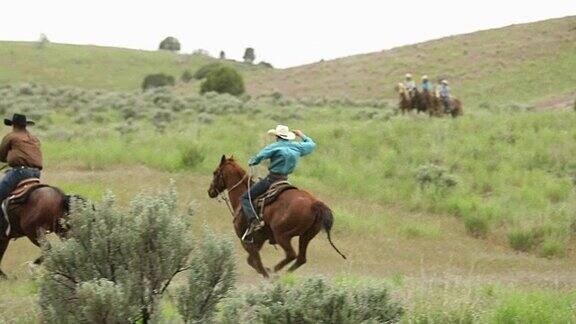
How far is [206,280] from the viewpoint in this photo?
741 centimetres

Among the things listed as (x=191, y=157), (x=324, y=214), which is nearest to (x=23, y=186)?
(x=324, y=214)

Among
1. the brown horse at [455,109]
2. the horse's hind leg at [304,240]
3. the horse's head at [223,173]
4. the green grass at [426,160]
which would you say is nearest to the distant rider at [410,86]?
the brown horse at [455,109]

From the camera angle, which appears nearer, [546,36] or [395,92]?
[395,92]

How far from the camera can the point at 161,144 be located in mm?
25453

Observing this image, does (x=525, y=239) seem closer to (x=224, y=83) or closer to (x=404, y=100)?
(x=404, y=100)

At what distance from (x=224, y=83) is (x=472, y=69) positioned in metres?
16.2

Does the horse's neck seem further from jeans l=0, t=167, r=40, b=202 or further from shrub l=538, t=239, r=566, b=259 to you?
shrub l=538, t=239, r=566, b=259

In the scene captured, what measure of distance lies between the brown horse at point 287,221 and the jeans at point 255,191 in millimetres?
230

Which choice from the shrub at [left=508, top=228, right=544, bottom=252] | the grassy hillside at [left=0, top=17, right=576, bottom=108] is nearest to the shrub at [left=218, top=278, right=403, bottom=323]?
the shrub at [left=508, top=228, right=544, bottom=252]

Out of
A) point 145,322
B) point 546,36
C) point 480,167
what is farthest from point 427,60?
point 145,322

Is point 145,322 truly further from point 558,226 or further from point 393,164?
point 393,164

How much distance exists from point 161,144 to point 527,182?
1048 centimetres

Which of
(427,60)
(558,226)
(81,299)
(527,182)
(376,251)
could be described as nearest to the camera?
(81,299)

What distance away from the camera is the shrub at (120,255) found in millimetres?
7148
